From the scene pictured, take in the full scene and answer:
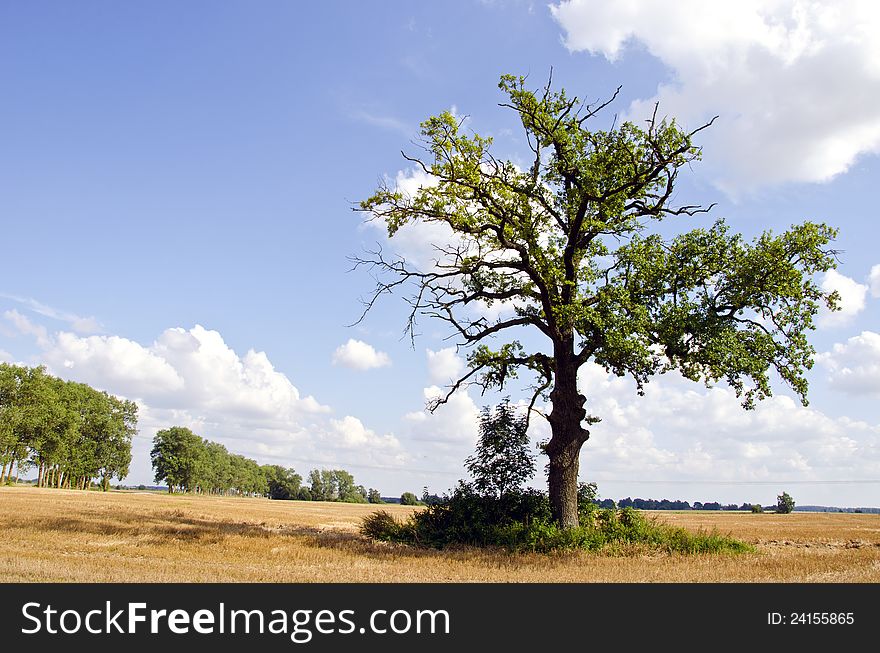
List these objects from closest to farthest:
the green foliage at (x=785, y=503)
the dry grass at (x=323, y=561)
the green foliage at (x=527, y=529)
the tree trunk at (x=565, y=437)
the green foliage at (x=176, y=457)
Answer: the dry grass at (x=323, y=561) < the green foliage at (x=527, y=529) < the tree trunk at (x=565, y=437) < the green foliage at (x=785, y=503) < the green foliage at (x=176, y=457)

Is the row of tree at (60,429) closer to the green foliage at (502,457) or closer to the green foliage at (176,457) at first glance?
the green foliage at (176,457)

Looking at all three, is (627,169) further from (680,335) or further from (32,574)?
(32,574)

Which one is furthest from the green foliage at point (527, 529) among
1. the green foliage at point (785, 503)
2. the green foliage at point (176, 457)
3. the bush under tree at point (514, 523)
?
the green foliage at point (176, 457)

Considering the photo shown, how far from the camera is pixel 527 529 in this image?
23.9 metres

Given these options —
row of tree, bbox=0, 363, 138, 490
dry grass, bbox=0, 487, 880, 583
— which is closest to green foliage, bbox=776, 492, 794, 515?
dry grass, bbox=0, 487, 880, 583

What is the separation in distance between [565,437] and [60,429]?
4194 inches

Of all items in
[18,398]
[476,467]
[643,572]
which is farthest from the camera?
[18,398]

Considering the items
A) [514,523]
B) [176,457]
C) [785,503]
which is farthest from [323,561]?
[176,457]

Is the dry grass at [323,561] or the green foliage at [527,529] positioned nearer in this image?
the dry grass at [323,561]

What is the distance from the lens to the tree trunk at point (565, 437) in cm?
2484

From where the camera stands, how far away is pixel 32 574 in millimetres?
14062

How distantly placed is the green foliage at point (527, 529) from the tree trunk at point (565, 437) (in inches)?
27.3
